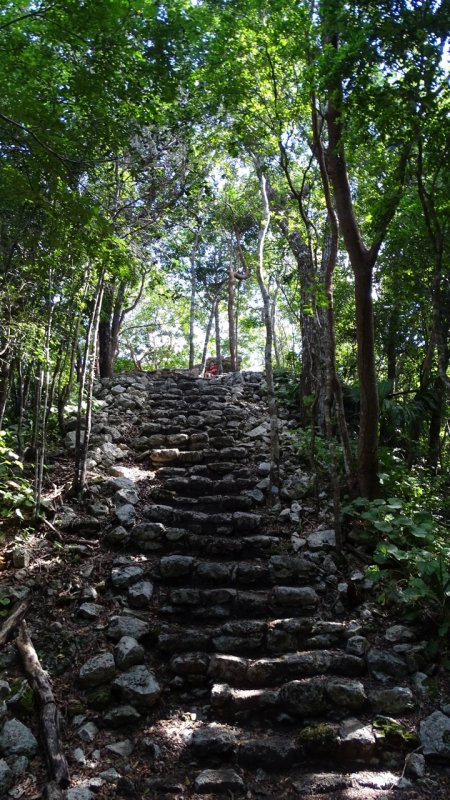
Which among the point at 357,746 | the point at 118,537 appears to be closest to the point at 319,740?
the point at 357,746

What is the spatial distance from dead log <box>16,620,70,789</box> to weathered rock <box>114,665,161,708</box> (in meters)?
0.49

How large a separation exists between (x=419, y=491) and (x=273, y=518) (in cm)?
175

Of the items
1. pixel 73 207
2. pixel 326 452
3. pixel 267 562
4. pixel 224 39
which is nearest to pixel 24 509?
pixel 267 562

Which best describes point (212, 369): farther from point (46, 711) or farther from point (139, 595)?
point (46, 711)

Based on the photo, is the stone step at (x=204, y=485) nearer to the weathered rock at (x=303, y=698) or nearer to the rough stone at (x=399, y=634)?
the rough stone at (x=399, y=634)

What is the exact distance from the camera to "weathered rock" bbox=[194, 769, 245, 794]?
304 cm

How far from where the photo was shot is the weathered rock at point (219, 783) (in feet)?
9.96

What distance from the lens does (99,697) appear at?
11.9 feet

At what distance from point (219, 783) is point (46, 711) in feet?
4.10

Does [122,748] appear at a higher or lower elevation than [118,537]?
lower

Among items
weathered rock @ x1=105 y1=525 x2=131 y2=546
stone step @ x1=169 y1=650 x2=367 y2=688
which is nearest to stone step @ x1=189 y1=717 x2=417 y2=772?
stone step @ x1=169 y1=650 x2=367 y2=688

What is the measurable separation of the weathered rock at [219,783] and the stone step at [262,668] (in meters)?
0.81

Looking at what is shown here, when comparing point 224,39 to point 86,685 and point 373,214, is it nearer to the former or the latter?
point 373,214

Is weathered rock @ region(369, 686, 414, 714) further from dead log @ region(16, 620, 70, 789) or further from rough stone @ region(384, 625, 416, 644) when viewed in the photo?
dead log @ region(16, 620, 70, 789)
